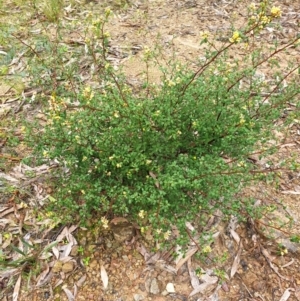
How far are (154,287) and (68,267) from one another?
65cm

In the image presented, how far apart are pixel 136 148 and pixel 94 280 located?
3.35ft

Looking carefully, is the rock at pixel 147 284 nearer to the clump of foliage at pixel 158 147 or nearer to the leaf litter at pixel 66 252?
the leaf litter at pixel 66 252

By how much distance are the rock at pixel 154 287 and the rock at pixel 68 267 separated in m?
0.60

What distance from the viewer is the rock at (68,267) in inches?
107

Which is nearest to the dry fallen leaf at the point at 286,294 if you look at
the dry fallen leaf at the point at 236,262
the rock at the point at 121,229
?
the dry fallen leaf at the point at 236,262

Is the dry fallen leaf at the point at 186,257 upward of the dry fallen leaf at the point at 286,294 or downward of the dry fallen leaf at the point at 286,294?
downward

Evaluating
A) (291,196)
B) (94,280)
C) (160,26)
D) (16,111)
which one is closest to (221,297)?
(94,280)

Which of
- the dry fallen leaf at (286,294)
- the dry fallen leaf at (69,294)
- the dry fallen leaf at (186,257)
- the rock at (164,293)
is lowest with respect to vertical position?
the dry fallen leaf at (69,294)

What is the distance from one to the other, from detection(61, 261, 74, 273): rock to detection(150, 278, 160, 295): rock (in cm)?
60

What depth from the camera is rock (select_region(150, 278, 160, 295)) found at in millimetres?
2623

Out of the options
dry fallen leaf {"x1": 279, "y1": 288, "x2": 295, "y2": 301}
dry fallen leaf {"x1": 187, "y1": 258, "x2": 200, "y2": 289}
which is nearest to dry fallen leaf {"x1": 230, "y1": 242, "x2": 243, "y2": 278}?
dry fallen leaf {"x1": 187, "y1": 258, "x2": 200, "y2": 289}

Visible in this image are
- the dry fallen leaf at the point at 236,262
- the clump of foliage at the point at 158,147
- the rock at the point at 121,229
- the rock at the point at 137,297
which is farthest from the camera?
the rock at the point at 121,229

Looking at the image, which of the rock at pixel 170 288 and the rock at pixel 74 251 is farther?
the rock at pixel 74 251

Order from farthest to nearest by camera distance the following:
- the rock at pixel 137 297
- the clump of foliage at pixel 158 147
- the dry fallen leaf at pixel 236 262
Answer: the dry fallen leaf at pixel 236 262 < the rock at pixel 137 297 < the clump of foliage at pixel 158 147
